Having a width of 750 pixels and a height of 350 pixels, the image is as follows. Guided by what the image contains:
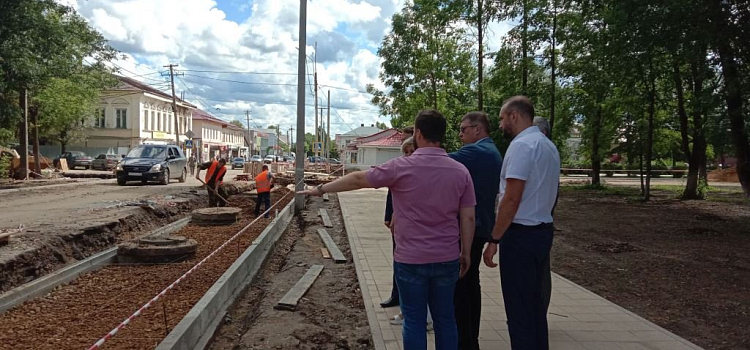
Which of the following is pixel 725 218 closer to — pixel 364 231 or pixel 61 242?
pixel 364 231

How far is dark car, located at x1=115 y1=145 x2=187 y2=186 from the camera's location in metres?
21.2

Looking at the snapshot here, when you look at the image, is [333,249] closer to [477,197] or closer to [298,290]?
[298,290]

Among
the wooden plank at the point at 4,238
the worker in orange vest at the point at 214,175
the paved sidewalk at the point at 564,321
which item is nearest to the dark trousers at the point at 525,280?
the paved sidewalk at the point at 564,321

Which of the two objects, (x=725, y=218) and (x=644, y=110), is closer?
(x=725, y=218)

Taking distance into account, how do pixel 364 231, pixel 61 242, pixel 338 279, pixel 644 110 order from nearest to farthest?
pixel 338 279 → pixel 61 242 → pixel 364 231 → pixel 644 110

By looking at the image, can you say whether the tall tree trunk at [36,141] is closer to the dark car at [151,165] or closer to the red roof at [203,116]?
the dark car at [151,165]

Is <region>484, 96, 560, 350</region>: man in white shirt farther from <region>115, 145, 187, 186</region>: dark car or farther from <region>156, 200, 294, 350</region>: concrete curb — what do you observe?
<region>115, 145, 187, 186</region>: dark car

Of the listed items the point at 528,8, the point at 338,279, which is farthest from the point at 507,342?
the point at 528,8

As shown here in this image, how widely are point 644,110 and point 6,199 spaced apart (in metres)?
23.2

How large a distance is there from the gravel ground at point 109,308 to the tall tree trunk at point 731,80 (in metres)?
10.6

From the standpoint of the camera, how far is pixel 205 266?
7578mm

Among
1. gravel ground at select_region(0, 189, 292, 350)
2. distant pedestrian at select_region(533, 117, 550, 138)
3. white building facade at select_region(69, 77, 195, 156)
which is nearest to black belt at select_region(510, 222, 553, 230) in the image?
distant pedestrian at select_region(533, 117, 550, 138)

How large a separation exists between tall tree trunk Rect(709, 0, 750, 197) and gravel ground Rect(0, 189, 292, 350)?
1056 cm

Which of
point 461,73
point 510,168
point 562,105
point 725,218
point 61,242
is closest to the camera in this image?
point 510,168
